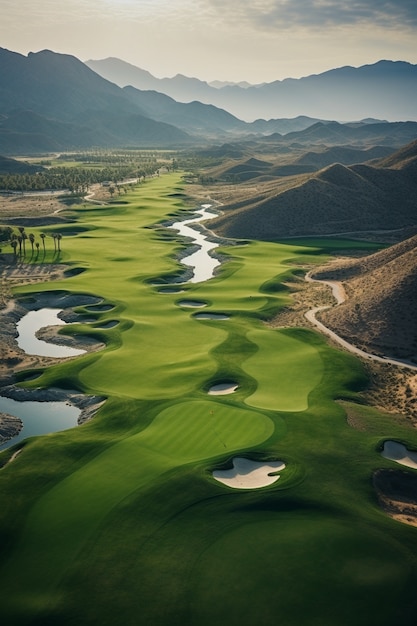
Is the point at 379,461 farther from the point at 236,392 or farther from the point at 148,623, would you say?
the point at 148,623

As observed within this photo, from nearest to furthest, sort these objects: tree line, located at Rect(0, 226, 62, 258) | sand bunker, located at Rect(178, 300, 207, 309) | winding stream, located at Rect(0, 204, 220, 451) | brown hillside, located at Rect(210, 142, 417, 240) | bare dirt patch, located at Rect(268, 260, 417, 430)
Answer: winding stream, located at Rect(0, 204, 220, 451)
bare dirt patch, located at Rect(268, 260, 417, 430)
sand bunker, located at Rect(178, 300, 207, 309)
tree line, located at Rect(0, 226, 62, 258)
brown hillside, located at Rect(210, 142, 417, 240)

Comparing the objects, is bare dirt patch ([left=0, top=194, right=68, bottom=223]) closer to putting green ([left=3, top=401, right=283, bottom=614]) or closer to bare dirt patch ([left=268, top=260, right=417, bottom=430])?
bare dirt patch ([left=268, top=260, right=417, bottom=430])

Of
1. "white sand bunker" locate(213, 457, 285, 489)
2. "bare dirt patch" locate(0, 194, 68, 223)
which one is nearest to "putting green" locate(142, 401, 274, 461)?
"white sand bunker" locate(213, 457, 285, 489)

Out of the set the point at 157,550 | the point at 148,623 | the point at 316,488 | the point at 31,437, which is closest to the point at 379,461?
the point at 316,488

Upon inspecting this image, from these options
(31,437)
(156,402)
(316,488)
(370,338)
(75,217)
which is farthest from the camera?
(75,217)

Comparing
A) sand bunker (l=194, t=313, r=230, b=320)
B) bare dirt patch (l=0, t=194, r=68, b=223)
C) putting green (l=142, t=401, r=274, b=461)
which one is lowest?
putting green (l=142, t=401, r=274, b=461)

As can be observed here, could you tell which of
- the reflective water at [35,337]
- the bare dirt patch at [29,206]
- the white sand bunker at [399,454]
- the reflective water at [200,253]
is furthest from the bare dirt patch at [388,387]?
the bare dirt patch at [29,206]

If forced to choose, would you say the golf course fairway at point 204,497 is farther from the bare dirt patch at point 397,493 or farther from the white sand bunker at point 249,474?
the bare dirt patch at point 397,493
